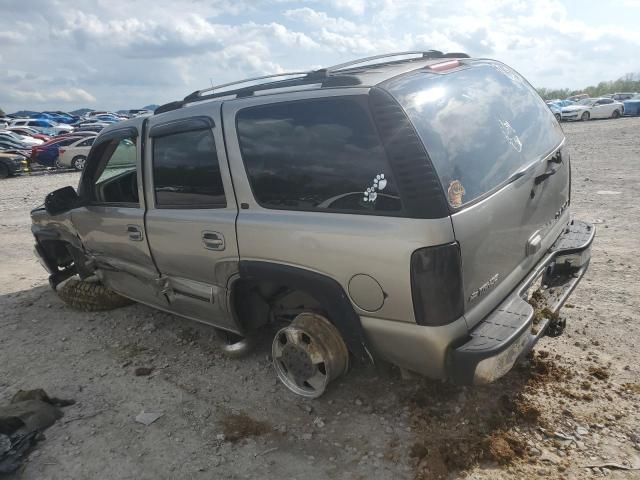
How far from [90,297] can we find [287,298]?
2677 millimetres

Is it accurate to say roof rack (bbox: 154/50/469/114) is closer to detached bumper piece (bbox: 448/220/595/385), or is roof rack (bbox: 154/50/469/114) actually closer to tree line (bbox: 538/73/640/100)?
detached bumper piece (bbox: 448/220/595/385)

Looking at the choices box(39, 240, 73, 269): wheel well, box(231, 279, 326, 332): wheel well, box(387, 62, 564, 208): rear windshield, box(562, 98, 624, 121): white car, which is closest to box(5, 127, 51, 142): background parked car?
box(39, 240, 73, 269): wheel well

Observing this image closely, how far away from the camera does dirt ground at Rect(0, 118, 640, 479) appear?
2539 millimetres

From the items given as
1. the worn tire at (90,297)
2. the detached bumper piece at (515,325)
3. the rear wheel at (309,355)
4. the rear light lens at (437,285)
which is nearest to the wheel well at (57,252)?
the worn tire at (90,297)

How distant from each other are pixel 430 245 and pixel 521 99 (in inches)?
63.4

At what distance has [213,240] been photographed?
313cm

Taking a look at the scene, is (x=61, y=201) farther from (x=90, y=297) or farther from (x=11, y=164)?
(x=11, y=164)

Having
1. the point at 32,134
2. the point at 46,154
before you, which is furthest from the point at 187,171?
the point at 32,134

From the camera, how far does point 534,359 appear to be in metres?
3.26

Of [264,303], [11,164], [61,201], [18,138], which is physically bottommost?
[264,303]

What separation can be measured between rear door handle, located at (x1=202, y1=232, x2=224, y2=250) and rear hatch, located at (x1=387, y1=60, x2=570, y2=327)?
1434 millimetres

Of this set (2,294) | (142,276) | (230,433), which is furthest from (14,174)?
(230,433)

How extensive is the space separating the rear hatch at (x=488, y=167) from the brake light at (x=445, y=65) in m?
0.04

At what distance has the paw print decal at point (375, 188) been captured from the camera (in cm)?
235
